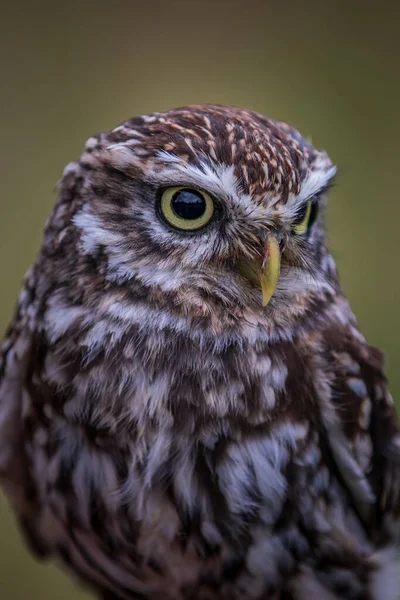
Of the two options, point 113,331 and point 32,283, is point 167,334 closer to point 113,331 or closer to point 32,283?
point 113,331

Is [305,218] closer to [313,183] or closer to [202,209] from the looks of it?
[313,183]

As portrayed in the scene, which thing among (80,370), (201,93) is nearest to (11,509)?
(80,370)

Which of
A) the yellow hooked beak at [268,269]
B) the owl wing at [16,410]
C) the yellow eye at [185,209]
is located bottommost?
the owl wing at [16,410]

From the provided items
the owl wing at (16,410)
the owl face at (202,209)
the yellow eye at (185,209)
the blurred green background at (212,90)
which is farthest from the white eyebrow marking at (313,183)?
the blurred green background at (212,90)

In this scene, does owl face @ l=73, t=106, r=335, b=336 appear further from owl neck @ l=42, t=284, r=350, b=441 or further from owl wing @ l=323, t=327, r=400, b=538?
owl wing @ l=323, t=327, r=400, b=538

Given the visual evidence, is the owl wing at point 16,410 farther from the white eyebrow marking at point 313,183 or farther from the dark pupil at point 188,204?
the white eyebrow marking at point 313,183

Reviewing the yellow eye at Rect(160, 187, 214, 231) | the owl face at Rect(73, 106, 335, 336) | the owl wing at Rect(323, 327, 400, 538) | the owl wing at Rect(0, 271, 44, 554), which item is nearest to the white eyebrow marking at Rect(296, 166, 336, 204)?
the owl face at Rect(73, 106, 335, 336)

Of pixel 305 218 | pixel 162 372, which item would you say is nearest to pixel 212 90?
pixel 305 218
